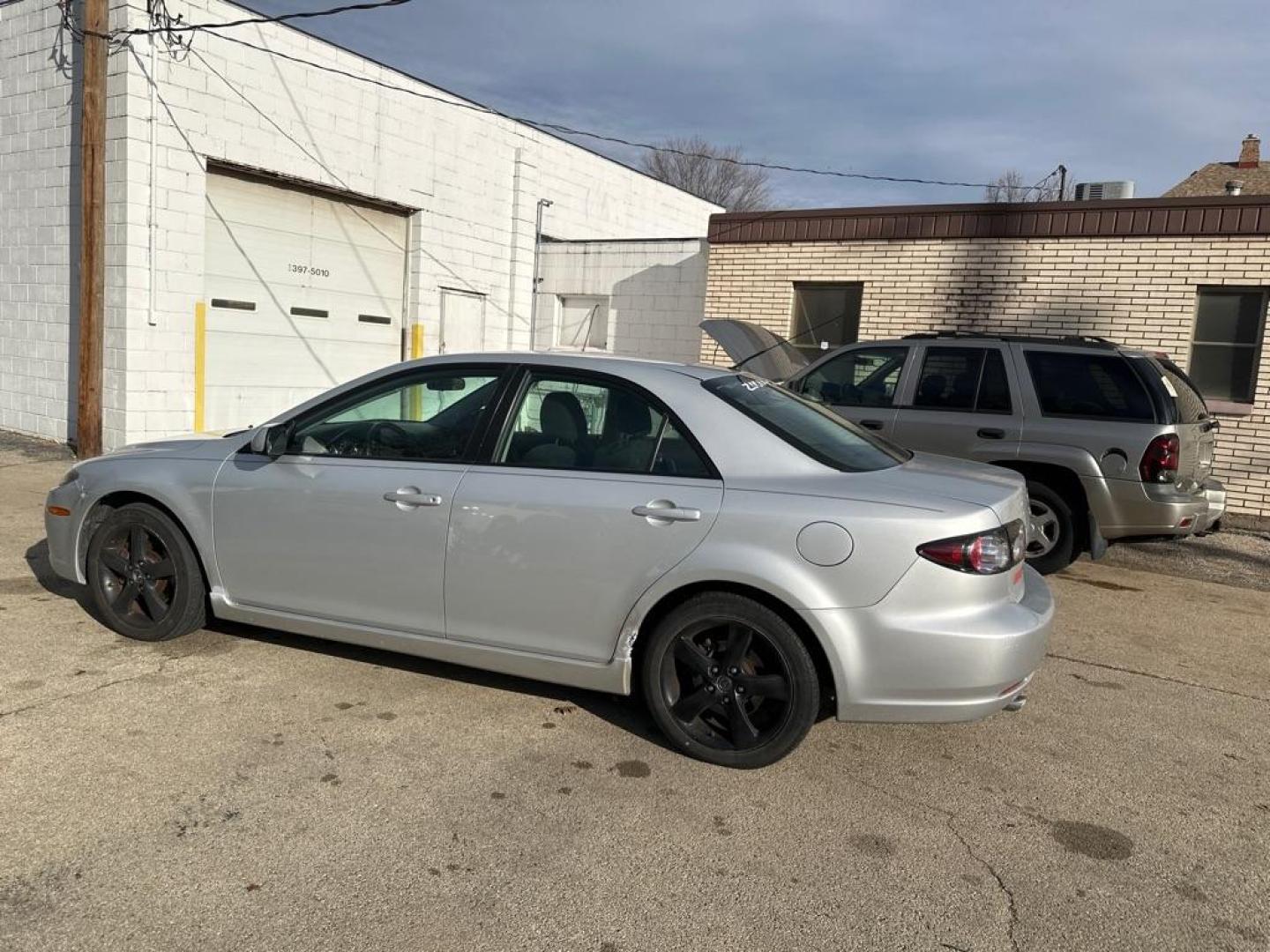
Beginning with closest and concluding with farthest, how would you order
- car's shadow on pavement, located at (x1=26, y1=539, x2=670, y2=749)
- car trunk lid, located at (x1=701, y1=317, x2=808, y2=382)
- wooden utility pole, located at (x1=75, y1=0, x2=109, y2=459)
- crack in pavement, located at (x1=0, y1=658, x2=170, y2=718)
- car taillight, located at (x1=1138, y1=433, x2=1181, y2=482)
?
crack in pavement, located at (x1=0, y1=658, x2=170, y2=718) → car's shadow on pavement, located at (x1=26, y1=539, x2=670, y2=749) → car taillight, located at (x1=1138, y1=433, x2=1181, y2=482) → car trunk lid, located at (x1=701, y1=317, x2=808, y2=382) → wooden utility pole, located at (x1=75, y1=0, x2=109, y2=459)

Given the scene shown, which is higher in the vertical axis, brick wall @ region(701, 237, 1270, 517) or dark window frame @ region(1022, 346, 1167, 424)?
brick wall @ region(701, 237, 1270, 517)

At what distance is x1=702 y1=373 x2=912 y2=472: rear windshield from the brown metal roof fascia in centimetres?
757

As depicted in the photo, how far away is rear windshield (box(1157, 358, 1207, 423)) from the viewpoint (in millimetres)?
6570

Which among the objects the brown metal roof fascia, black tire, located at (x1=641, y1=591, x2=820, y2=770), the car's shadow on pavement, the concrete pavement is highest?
the brown metal roof fascia

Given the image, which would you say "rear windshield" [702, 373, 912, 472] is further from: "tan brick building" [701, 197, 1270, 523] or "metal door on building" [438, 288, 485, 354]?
"metal door on building" [438, 288, 485, 354]

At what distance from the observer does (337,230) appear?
13125 millimetres

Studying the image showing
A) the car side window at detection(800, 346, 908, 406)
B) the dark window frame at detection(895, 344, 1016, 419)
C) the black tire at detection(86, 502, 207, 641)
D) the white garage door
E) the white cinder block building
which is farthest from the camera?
the white garage door

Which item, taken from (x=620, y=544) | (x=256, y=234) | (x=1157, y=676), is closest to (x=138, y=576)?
(x=620, y=544)

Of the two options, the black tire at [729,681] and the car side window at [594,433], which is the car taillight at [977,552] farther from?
the car side window at [594,433]

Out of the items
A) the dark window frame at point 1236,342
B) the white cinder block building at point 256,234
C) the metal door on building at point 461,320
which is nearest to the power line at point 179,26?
the white cinder block building at point 256,234

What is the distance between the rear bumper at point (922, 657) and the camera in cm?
339

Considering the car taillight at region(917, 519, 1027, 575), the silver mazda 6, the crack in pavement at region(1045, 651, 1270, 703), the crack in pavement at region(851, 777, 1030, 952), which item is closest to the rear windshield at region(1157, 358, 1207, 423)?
the crack in pavement at region(1045, 651, 1270, 703)

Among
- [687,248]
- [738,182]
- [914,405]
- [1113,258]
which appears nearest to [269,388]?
[687,248]

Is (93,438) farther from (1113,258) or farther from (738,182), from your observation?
(738,182)
